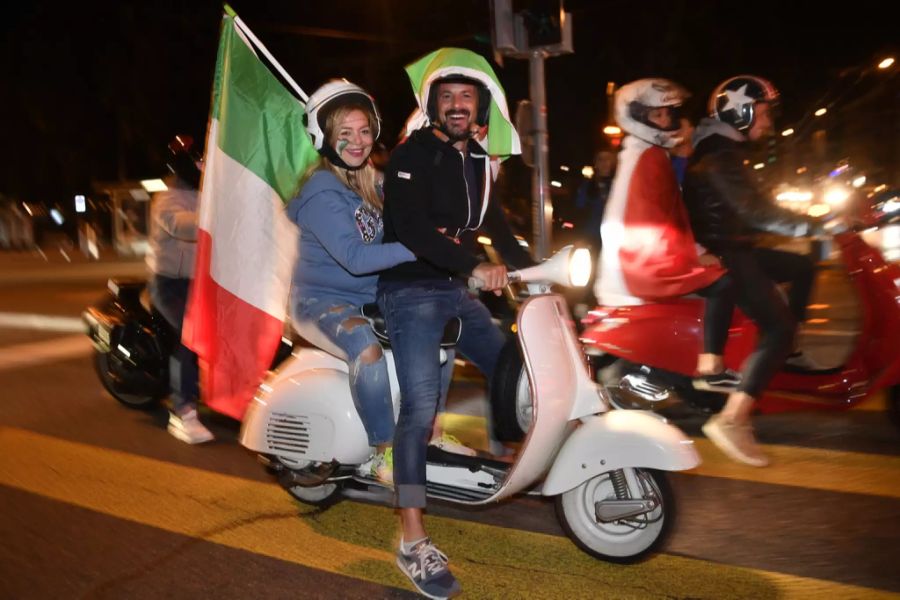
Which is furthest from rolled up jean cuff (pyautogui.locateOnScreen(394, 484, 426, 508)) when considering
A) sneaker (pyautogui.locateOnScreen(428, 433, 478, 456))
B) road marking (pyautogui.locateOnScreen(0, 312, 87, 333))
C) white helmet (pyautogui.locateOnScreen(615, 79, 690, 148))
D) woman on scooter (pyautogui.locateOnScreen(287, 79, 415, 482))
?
road marking (pyautogui.locateOnScreen(0, 312, 87, 333))

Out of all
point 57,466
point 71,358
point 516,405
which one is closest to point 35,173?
point 71,358

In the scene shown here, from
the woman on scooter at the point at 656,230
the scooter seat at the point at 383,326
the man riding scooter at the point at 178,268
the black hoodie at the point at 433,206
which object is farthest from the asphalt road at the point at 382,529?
the black hoodie at the point at 433,206

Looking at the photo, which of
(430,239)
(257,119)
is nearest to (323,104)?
(257,119)

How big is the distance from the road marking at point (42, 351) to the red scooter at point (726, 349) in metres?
5.87

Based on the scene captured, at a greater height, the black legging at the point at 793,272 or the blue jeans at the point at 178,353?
the black legging at the point at 793,272

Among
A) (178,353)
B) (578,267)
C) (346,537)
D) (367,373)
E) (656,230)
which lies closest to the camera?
(578,267)

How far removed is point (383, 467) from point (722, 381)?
2.11m

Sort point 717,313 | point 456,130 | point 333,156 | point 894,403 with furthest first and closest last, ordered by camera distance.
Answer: point 894,403 → point 717,313 → point 333,156 → point 456,130

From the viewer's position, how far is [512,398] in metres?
3.94

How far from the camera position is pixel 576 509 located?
12.6 ft

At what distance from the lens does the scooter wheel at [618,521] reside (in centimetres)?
368

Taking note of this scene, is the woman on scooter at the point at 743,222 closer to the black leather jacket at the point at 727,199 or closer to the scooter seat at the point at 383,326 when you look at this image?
the black leather jacket at the point at 727,199

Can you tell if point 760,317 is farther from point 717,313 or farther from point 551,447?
point 551,447

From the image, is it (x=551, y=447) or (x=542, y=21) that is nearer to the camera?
(x=551, y=447)
